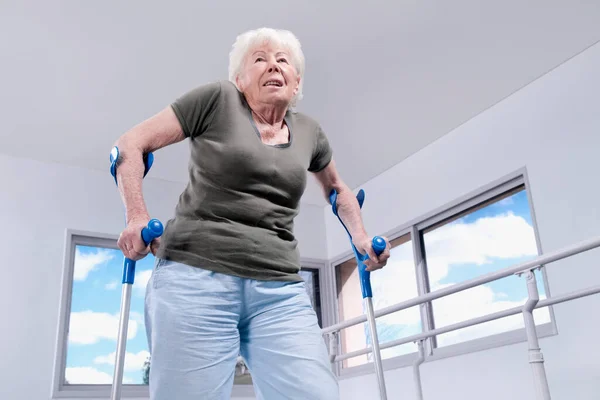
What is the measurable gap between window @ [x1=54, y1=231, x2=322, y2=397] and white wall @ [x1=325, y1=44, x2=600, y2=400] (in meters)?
1.71

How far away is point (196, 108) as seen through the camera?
119 cm

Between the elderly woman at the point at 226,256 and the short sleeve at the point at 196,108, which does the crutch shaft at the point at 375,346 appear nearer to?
the elderly woman at the point at 226,256

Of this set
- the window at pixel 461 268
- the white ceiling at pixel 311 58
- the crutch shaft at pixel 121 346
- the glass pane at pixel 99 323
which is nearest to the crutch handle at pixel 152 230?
the crutch shaft at pixel 121 346

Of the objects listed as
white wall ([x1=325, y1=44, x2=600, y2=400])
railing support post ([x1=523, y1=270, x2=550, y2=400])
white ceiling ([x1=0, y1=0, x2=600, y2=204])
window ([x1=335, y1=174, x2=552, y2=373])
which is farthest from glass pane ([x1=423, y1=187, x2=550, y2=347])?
railing support post ([x1=523, y1=270, x2=550, y2=400])

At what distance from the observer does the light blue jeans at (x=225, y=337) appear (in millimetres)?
1066

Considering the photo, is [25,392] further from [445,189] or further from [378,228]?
[445,189]

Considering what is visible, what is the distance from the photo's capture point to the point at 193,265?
3.69 ft

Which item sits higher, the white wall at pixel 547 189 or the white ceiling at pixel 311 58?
the white ceiling at pixel 311 58

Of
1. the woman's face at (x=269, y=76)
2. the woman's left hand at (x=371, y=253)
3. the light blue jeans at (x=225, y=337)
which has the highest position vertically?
the woman's face at (x=269, y=76)

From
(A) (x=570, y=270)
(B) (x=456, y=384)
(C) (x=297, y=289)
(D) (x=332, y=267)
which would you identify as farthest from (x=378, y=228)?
(C) (x=297, y=289)

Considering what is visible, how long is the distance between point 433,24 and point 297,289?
84.5 inches

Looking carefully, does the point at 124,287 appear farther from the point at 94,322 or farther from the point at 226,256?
the point at 94,322

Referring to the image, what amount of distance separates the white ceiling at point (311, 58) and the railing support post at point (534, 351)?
1515 mm

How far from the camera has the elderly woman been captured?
1.08 m
